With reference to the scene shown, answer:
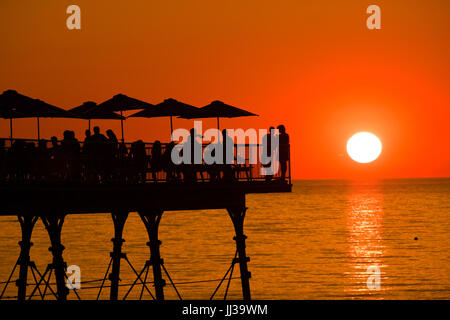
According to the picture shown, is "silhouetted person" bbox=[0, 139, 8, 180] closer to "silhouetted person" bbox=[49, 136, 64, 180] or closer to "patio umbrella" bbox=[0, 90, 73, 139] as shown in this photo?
"silhouetted person" bbox=[49, 136, 64, 180]

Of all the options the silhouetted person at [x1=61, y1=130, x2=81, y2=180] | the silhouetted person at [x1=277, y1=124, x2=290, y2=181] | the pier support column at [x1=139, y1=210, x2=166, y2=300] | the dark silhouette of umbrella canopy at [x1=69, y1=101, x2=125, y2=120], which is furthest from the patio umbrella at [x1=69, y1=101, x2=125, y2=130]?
the silhouetted person at [x1=277, y1=124, x2=290, y2=181]

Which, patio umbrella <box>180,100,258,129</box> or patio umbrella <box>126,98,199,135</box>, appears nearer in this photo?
patio umbrella <box>126,98,199,135</box>

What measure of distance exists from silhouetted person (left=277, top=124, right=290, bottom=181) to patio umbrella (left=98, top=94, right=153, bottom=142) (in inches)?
193

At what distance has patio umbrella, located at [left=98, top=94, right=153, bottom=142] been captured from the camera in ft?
102

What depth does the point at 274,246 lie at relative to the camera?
99.5 m

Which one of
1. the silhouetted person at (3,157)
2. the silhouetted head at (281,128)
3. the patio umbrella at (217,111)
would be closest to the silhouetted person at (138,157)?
the patio umbrella at (217,111)

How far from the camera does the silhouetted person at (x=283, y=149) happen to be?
103 ft

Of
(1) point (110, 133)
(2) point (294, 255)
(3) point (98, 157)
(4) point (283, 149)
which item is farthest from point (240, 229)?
(2) point (294, 255)

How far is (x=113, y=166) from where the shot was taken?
28.0 meters

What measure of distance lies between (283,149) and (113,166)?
22.3 ft

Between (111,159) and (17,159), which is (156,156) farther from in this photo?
(17,159)

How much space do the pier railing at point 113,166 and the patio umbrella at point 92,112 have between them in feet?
9.26

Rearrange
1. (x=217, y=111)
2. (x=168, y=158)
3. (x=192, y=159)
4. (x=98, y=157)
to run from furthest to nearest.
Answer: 1. (x=217, y=111)
2. (x=192, y=159)
3. (x=168, y=158)
4. (x=98, y=157)
